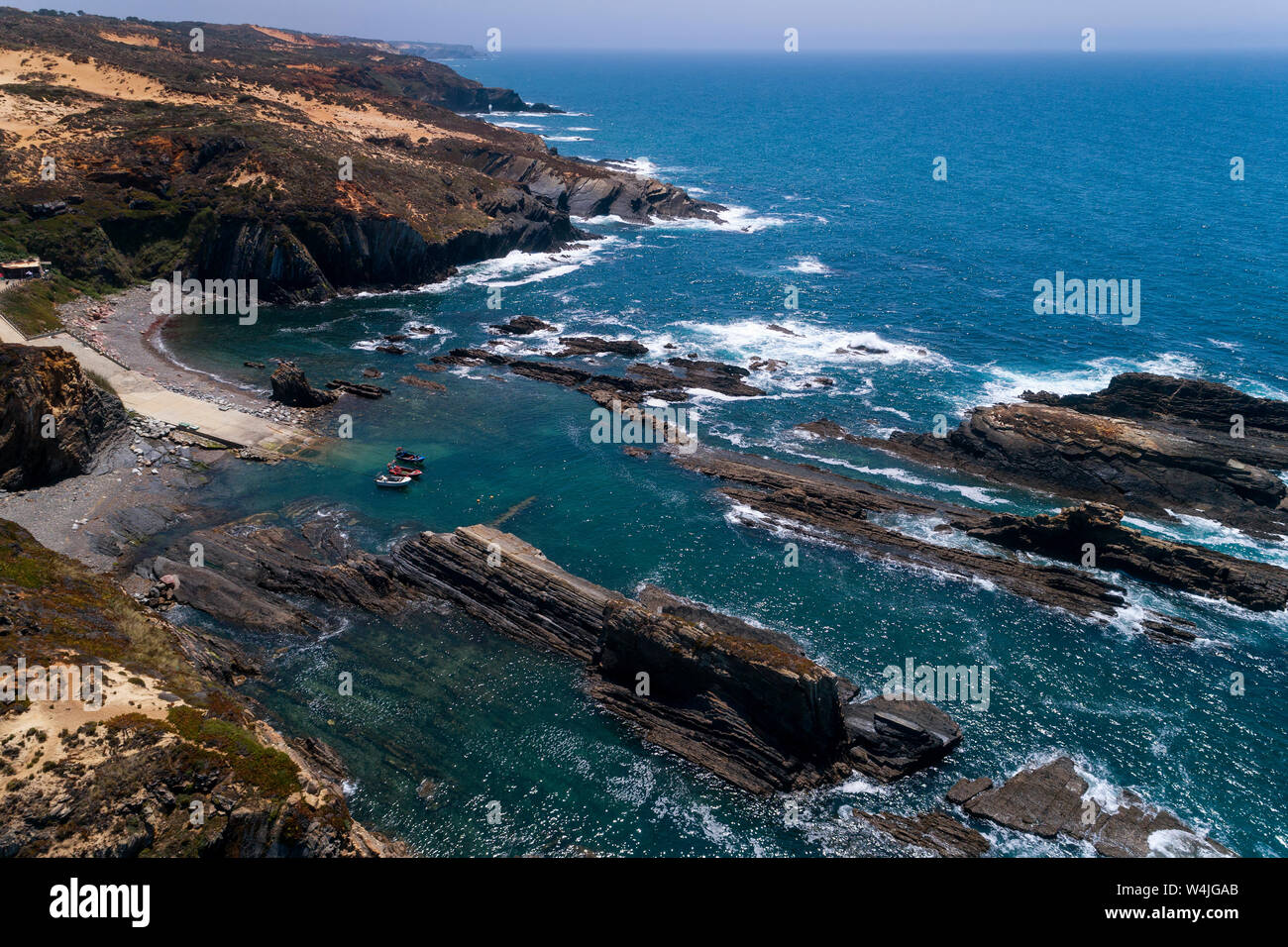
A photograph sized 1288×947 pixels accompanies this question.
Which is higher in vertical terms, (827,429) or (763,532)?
(827,429)

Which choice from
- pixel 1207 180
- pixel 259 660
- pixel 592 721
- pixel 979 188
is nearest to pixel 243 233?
pixel 259 660

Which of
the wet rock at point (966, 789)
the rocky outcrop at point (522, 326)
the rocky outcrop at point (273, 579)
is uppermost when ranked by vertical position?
the rocky outcrop at point (522, 326)

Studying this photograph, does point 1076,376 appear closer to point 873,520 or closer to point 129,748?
point 873,520

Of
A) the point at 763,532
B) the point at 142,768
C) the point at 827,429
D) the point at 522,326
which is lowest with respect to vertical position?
the point at 142,768

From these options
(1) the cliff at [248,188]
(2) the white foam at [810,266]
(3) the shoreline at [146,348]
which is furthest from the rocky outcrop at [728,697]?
(2) the white foam at [810,266]

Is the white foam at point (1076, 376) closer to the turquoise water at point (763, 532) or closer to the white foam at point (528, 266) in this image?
the turquoise water at point (763, 532)

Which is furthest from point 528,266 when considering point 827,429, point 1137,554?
point 1137,554
